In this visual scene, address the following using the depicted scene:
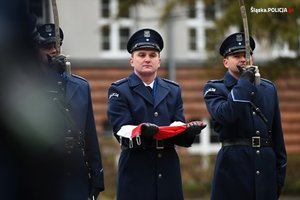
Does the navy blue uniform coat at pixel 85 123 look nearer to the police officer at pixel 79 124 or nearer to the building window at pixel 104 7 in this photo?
the police officer at pixel 79 124

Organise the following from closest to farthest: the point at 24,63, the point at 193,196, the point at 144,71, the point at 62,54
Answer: the point at 24,63 < the point at 62,54 < the point at 144,71 < the point at 193,196

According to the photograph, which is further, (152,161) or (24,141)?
(152,161)

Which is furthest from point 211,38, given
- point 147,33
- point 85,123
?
point 85,123

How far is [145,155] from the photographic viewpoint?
6.36 m

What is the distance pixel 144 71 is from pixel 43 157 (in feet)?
10.8

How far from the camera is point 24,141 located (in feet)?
10.3

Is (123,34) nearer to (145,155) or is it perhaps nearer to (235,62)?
(235,62)

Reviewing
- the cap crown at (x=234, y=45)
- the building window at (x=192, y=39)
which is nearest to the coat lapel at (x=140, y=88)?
the cap crown at (x=234, y=45)

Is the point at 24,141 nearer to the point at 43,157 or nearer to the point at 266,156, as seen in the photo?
the point at 43,157

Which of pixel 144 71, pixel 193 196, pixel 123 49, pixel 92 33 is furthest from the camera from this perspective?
pixel 123 49

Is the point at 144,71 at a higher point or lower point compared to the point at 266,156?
higher

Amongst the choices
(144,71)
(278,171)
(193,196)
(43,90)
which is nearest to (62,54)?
(144,71)

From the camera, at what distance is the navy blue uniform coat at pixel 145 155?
6.36 meters

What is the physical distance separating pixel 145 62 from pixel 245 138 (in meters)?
0.93
